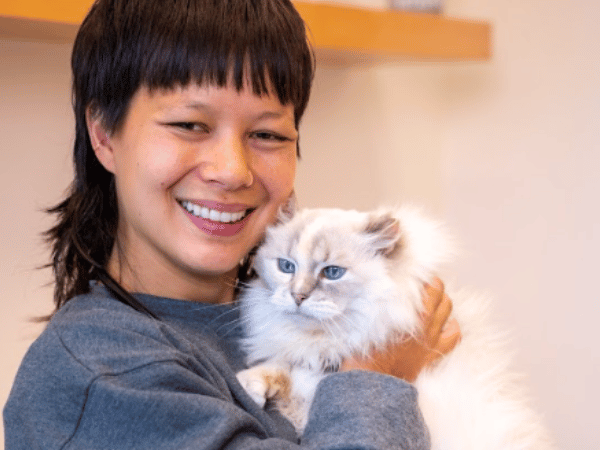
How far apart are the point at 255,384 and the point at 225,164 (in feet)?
1.32

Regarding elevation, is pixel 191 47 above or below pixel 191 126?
above

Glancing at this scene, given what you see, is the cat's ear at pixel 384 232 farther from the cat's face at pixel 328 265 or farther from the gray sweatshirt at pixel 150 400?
the gray sweatshirt at pixel 150 400

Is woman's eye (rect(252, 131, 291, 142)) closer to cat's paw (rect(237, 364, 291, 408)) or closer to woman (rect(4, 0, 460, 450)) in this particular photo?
woman (rect(4, 0, 460, 450))

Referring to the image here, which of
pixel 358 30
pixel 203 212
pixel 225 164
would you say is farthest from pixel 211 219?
pixel 358 30

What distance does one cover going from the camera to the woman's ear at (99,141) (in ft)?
4.50

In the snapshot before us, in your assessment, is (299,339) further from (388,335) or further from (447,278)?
(447,278)

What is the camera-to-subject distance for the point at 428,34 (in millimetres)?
2418

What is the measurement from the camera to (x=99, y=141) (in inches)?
54.4

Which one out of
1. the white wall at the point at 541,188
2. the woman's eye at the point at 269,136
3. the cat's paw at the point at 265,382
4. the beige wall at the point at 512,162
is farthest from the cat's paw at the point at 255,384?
the white wall at the point at 541,188

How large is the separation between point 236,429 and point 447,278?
85 cm

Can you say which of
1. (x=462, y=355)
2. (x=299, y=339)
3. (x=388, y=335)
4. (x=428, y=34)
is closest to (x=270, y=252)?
(x=299, y=339)

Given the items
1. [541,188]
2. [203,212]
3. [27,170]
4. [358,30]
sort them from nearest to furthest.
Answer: [203,212], [27,170], [358,30], [541,188]

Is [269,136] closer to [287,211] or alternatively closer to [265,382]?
[287,211]

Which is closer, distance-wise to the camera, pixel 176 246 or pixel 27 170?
pixel 176 246
